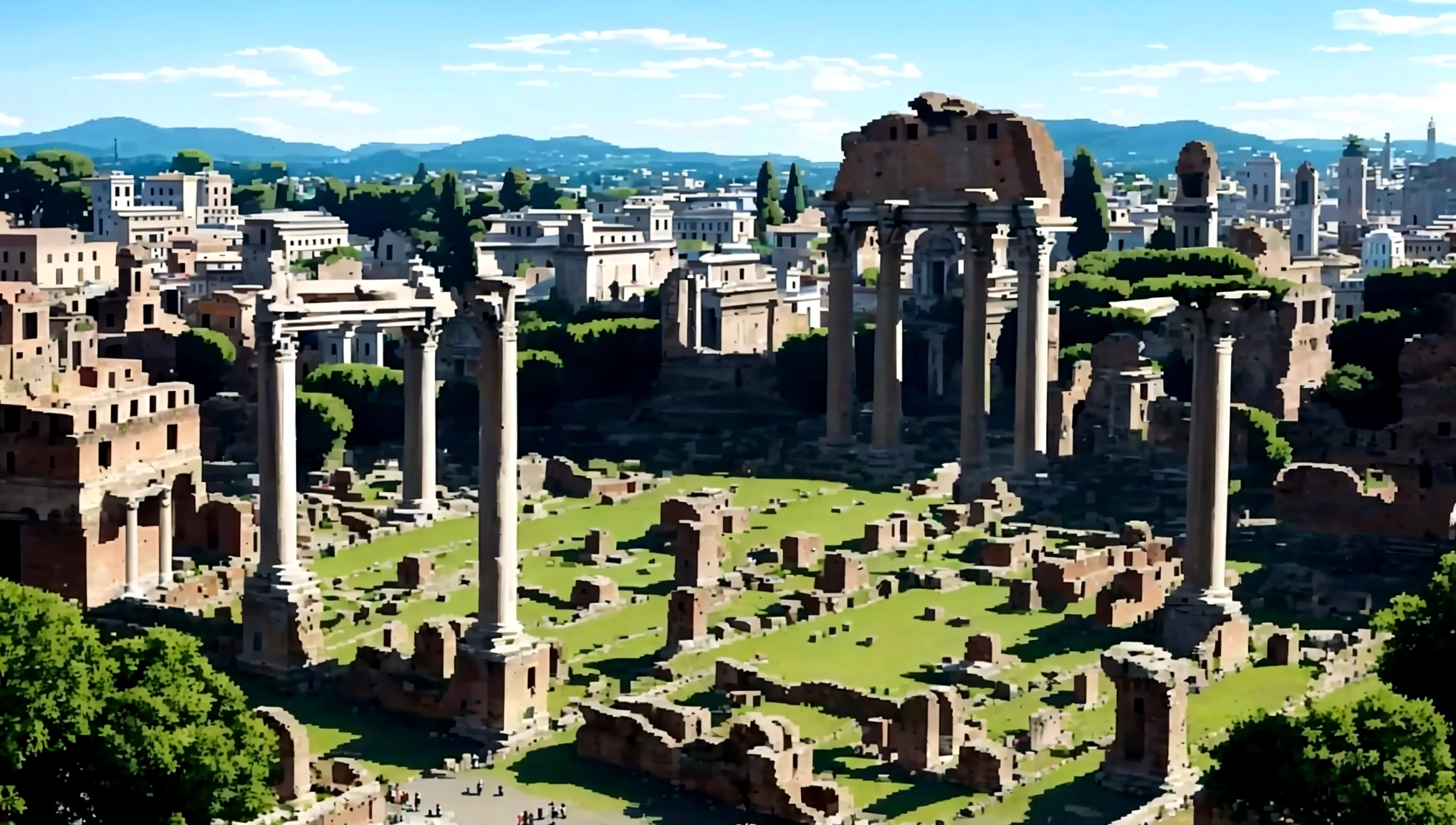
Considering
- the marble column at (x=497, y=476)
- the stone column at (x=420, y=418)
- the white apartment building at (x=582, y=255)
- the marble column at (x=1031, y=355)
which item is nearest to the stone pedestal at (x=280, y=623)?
the marble column at (x=497, y=476)

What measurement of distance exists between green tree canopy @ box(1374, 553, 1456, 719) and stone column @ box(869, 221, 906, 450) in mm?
43962

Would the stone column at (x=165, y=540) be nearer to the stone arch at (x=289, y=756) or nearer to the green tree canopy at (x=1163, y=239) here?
the stone arch at (x=289, y=756)

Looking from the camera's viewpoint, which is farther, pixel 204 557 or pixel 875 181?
pixel 875 181

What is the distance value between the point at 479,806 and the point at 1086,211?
11122 cm

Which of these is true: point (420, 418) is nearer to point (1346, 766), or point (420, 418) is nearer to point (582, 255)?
point (1346, 766)

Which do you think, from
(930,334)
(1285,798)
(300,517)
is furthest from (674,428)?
(1285,798)

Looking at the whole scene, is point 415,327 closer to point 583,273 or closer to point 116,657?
point 116,657

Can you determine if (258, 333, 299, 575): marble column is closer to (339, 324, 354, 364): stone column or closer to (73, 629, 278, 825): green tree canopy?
(73, 629, 278, 825): green tree canopy

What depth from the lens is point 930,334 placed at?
352 feet

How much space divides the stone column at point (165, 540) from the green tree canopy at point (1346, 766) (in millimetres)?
40192

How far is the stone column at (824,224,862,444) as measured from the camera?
8869cm

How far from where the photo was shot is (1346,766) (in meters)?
38.5

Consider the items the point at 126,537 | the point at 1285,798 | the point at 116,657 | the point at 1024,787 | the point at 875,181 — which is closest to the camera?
the point at 1285,798

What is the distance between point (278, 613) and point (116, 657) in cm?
1588
